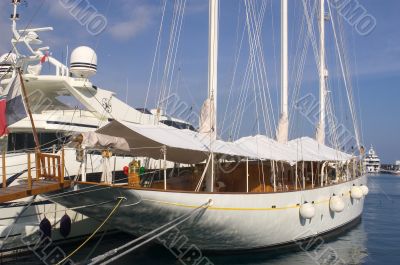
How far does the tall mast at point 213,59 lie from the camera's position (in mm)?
13688

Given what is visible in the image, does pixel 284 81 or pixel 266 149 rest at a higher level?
pixel 284 81

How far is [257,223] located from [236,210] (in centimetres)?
122

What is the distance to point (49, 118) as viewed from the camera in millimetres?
17453

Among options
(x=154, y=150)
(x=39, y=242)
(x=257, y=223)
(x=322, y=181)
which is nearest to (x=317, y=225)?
(x=322, y=181)

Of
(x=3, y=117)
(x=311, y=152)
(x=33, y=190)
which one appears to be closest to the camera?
(x=33, y=190)

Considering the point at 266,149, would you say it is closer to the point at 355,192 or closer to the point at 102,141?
the point at 102,141

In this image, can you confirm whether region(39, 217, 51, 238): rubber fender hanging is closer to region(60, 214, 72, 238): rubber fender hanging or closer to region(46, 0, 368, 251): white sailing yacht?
region(60, 214, 72, 238): rubber fender hanging

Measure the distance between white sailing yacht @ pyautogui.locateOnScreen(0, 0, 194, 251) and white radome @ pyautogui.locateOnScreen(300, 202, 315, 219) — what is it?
566 centimetres

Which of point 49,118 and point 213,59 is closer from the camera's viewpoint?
point 213,59

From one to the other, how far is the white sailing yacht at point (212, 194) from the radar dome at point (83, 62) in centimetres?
691

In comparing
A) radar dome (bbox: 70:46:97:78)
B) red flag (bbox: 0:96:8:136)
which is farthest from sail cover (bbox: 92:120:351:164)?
radar dome (bbox: 70:46:97:78)

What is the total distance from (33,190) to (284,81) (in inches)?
525

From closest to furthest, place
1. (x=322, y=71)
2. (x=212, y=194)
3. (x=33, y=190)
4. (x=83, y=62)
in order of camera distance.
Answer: (x=33, y=190)
(x=212, y=194)
(x=83, y=62)
(x=322, y=71)

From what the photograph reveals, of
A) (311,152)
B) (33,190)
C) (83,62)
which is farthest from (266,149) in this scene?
(83,62)
